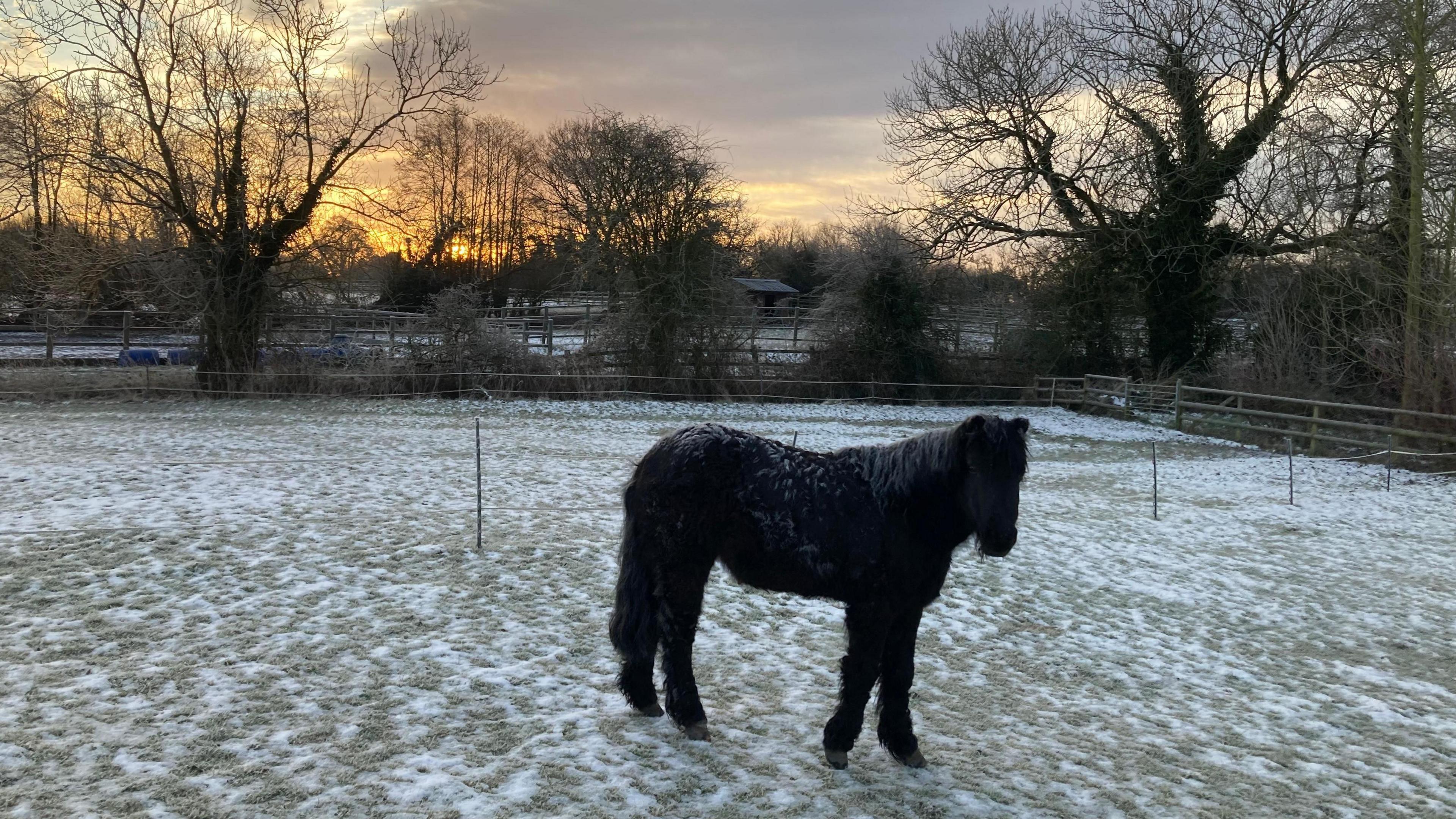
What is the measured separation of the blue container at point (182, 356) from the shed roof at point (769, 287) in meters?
28.0

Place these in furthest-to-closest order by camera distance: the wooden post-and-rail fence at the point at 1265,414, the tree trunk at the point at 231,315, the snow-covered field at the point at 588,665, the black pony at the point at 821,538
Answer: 1. the tree trunk at the point at 231,315
2. the wooden post-and-rail fence at the point at 1265,414
3. the black pony at the point at 821,538
4. the snow-covered field at the point at 588,665

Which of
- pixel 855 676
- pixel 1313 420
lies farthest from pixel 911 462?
pixel 1313 420

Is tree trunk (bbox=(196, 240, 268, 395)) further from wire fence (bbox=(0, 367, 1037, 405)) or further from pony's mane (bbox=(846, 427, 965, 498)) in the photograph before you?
pony's mane (bbox=(846, 427, 965, 498))

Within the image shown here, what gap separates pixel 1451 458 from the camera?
1509 cm

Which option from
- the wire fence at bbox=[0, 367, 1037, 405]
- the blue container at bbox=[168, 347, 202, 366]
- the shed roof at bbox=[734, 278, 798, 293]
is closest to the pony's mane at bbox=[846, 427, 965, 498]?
the wire fence at bbox=[0, 367, 1037, 405]

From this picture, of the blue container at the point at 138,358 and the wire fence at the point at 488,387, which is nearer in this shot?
the wire fence at the point at 488,387

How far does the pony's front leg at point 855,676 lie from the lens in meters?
3.91

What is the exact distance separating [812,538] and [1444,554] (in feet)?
34.0

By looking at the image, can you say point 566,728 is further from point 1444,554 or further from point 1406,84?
point 1406,84

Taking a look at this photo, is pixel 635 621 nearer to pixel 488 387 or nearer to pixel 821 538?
pixel 821 538

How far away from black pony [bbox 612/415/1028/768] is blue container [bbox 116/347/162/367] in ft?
71.9

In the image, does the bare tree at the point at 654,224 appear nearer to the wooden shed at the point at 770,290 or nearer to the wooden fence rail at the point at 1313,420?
the wooden fence rail at the point at 1313,420

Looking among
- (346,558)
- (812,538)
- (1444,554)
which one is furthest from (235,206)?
(1444,554)

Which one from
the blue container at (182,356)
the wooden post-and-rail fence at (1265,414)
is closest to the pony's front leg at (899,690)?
the wooden post-and-rail fence at (1265,414)
